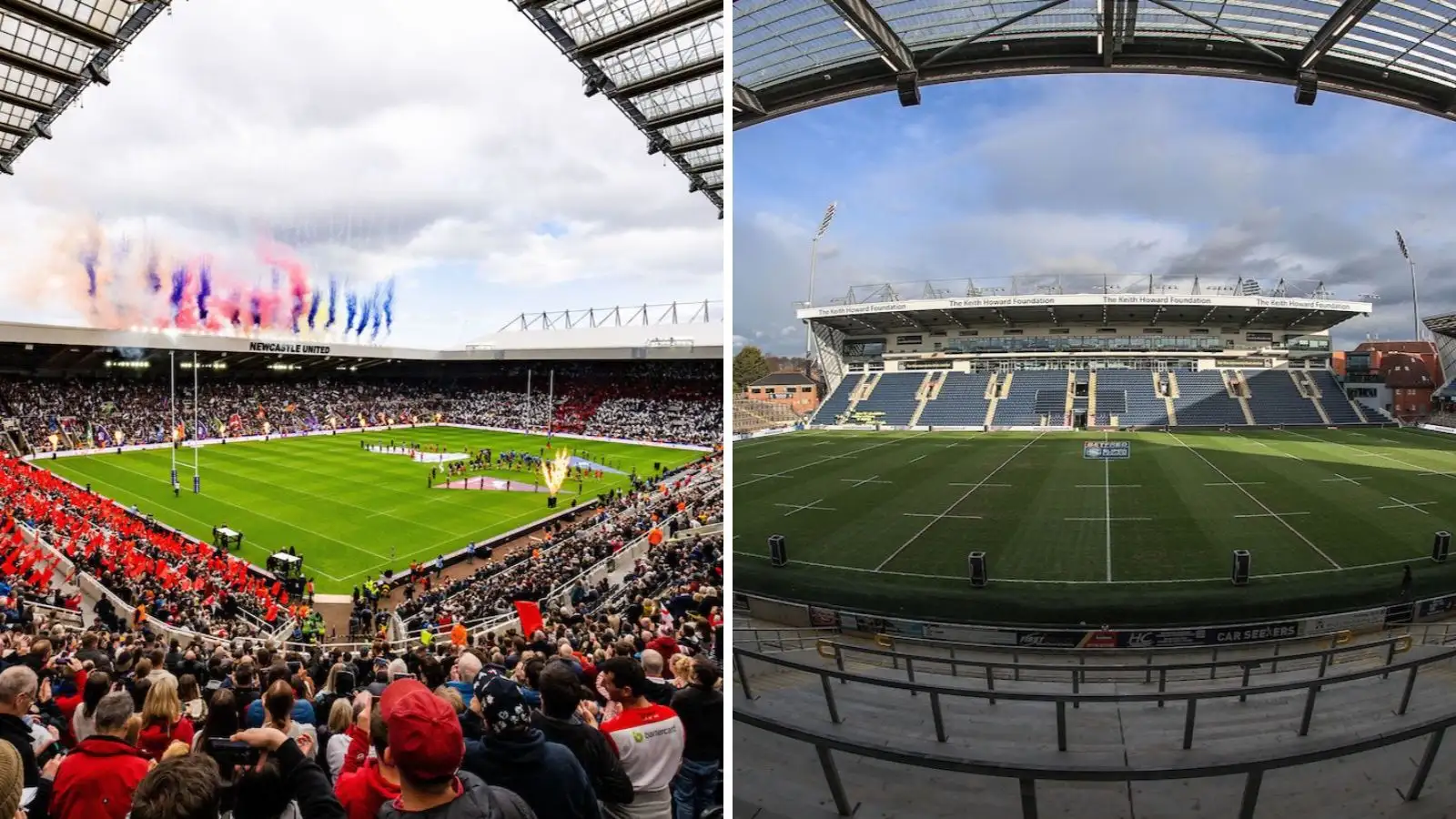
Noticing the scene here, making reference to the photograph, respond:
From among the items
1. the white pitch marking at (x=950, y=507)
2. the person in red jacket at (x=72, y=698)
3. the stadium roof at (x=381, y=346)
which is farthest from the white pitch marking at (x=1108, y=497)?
the stadium roof at (x=381, y=346)

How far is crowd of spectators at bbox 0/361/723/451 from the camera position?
30828 millimetres

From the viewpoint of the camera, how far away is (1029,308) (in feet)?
92.4

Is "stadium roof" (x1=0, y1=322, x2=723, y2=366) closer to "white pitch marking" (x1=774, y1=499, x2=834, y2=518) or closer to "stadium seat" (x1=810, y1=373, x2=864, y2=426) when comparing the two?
"stadium seat" (x1=810, y1=373, x2=864, y2=426)

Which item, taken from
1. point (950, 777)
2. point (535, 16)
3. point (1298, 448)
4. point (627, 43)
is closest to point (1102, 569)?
point (950, 777)

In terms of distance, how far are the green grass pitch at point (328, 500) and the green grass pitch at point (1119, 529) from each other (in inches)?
265

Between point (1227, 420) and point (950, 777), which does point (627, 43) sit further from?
point (1227, 420)

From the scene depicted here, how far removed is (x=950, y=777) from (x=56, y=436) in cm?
3702

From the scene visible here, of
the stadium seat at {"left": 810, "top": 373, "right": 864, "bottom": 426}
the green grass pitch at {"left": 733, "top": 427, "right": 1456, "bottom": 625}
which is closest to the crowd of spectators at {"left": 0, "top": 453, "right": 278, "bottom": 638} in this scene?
the green grass pitch at {"left": 733, "top": 427, "right": 1456, "bottom": 625}

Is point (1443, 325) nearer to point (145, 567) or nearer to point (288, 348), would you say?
point (145, 567)

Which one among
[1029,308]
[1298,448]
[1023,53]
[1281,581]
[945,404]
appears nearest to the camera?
[1023,53]

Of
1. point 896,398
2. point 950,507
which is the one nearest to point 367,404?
point 896,398

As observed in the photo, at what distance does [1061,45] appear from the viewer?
352 centimetres

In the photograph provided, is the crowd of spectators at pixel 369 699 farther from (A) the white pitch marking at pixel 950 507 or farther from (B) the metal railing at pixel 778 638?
(A) the white pitch marking at pixel 950 507

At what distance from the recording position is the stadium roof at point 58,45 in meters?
10.4
